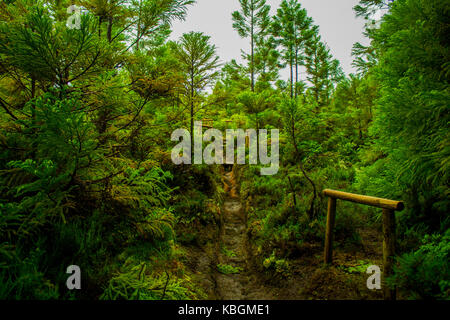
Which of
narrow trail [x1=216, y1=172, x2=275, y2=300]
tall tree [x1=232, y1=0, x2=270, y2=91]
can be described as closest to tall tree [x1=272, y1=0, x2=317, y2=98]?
tall tree [x1=232, y1=0, x2=270, y2=91]

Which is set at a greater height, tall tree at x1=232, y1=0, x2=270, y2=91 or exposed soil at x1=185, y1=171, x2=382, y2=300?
tall tree at x1=232, y1=0, x2=270, y2=91

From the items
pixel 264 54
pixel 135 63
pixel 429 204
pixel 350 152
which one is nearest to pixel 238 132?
pixel 350 152

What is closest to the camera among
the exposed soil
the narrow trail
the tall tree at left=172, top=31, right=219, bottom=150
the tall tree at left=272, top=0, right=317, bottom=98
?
the exposed soil

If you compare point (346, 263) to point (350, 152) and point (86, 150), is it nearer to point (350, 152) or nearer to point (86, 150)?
point (86, 150)

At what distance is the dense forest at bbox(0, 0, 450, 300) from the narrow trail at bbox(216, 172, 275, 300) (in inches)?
2.0

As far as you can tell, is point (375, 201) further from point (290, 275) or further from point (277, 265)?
point (277, 265)

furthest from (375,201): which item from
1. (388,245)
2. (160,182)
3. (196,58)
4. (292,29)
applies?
(292,29)

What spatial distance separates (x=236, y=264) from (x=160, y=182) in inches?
158

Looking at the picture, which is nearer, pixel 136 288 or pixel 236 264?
pixel 136 288

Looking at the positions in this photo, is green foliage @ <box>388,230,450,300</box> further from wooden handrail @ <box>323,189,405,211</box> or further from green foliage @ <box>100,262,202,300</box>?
green foliage @ <box>100,262,202,300</box>

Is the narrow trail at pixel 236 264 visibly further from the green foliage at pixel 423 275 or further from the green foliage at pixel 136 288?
the green foliage at pixel 423 275

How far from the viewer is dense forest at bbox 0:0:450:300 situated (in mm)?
2609

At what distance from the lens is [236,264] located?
6074mm

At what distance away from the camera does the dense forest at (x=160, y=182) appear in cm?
261
